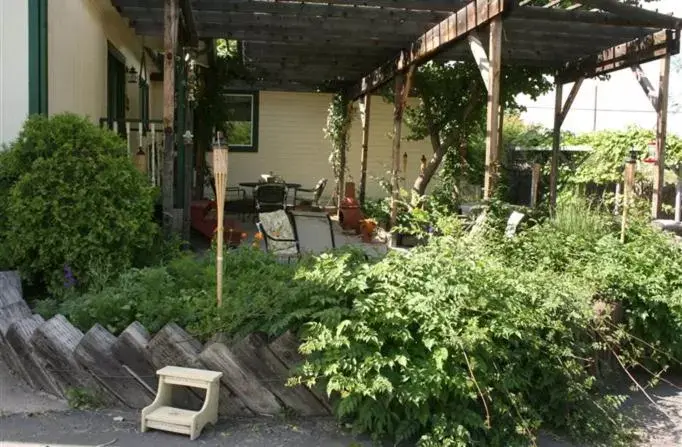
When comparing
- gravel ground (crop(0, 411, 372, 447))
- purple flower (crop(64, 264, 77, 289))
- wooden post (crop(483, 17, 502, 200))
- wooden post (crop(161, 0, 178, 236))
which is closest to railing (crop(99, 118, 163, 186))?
wooden post (crop(161, 0, 178, 236))

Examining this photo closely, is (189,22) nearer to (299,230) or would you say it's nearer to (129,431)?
(299,230)

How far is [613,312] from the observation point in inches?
176

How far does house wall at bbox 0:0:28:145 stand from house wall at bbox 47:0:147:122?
370mm

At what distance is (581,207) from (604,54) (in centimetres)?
500

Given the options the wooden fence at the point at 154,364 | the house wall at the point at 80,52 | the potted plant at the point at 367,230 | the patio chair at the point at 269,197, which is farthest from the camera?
the patio chair at the point at 269,197

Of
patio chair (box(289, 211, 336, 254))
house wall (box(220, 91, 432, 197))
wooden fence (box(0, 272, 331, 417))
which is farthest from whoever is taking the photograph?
house wall (box(220, 91, 432, 197))

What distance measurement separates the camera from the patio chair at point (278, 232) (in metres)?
6.81

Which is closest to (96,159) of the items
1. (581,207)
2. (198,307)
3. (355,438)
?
(198,307)

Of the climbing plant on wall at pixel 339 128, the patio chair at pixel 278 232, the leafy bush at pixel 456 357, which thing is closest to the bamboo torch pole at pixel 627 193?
the leafy bush at pixel 456 357

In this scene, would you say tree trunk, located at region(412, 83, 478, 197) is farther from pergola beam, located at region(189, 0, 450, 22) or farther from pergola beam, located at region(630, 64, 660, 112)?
pergola beam, located at region(189, 0, 450, 22)

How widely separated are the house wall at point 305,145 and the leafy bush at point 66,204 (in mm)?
10682

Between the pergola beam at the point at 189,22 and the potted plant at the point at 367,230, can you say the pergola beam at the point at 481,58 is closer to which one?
the pergola beam at the point at 189,22

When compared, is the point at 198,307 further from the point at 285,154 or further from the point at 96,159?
the point at 285,154

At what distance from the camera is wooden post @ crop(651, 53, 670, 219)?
28.8 feet
